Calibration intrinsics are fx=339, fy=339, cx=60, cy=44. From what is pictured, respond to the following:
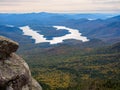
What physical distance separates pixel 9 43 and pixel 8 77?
5.35 meters

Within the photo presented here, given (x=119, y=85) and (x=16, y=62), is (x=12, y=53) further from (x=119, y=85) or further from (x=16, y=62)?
(x=119, y=85)

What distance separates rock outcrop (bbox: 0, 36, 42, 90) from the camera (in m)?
47.1

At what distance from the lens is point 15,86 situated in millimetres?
48375

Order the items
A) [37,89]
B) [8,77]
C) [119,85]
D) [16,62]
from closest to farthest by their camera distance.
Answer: [8,77]
[16,62]
[37,89]
[119,85]

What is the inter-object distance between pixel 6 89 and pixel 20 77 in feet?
9.18

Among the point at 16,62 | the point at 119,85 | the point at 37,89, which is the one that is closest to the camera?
the point at 16,62

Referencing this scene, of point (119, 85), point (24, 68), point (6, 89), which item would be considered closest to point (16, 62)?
point (24, 68)

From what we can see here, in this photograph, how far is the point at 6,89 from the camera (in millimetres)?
47531

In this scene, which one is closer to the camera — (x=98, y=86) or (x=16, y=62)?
(x=16, y=62)

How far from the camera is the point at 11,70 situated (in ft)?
158

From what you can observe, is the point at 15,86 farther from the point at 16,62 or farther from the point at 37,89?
the point at 37,89

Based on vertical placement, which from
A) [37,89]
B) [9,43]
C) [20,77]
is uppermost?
[9,43]

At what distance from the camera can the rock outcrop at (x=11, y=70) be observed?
47147 millimetres

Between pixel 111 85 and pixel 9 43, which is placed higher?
pixel 9 43
